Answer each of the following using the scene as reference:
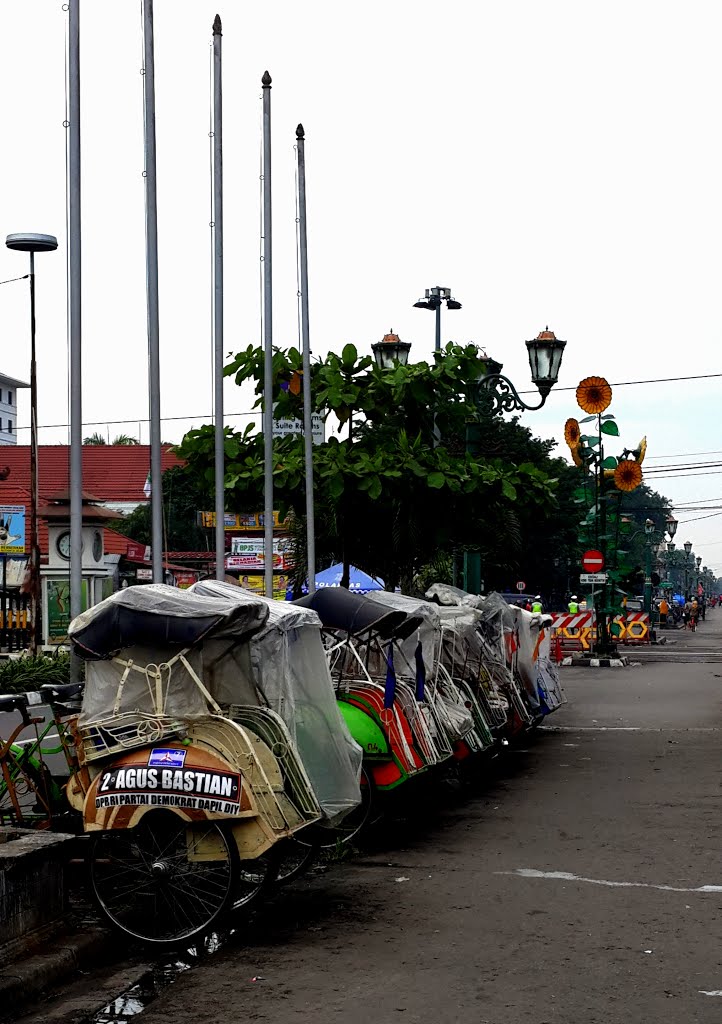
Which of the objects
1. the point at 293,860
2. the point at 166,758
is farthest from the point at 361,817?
the point at 166,758

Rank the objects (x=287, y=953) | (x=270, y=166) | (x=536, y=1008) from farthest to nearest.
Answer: (x=270, y=166) < (x=287, y=953) < (x=536, y=1008)

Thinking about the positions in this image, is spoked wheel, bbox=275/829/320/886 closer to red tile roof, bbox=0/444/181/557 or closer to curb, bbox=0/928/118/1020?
curb, bbox=0/928/118/1020

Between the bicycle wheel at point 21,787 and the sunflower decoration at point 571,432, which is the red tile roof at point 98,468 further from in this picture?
the bicycle wheel at point 21,787

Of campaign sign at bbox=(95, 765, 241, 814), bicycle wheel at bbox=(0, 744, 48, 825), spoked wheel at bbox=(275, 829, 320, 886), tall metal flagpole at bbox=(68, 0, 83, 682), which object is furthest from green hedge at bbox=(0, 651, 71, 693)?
campaign sign at bbox=(95, 765, 241, 814)

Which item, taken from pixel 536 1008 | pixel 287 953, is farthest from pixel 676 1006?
pixel 287 953

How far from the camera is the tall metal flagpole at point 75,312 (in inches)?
436

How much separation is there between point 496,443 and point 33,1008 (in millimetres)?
19091

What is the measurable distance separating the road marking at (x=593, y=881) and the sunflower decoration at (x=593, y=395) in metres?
30.2

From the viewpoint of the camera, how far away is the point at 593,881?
9.87 metres

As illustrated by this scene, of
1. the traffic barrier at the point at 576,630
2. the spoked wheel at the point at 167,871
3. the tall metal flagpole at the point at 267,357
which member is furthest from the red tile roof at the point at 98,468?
the spoked wheel at the point at 167,871

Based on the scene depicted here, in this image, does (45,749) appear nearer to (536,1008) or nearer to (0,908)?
(0,908)

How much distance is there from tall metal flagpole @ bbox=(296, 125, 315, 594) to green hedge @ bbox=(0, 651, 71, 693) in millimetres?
6436

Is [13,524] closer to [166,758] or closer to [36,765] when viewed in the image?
[36,765]

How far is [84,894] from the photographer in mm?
8992
